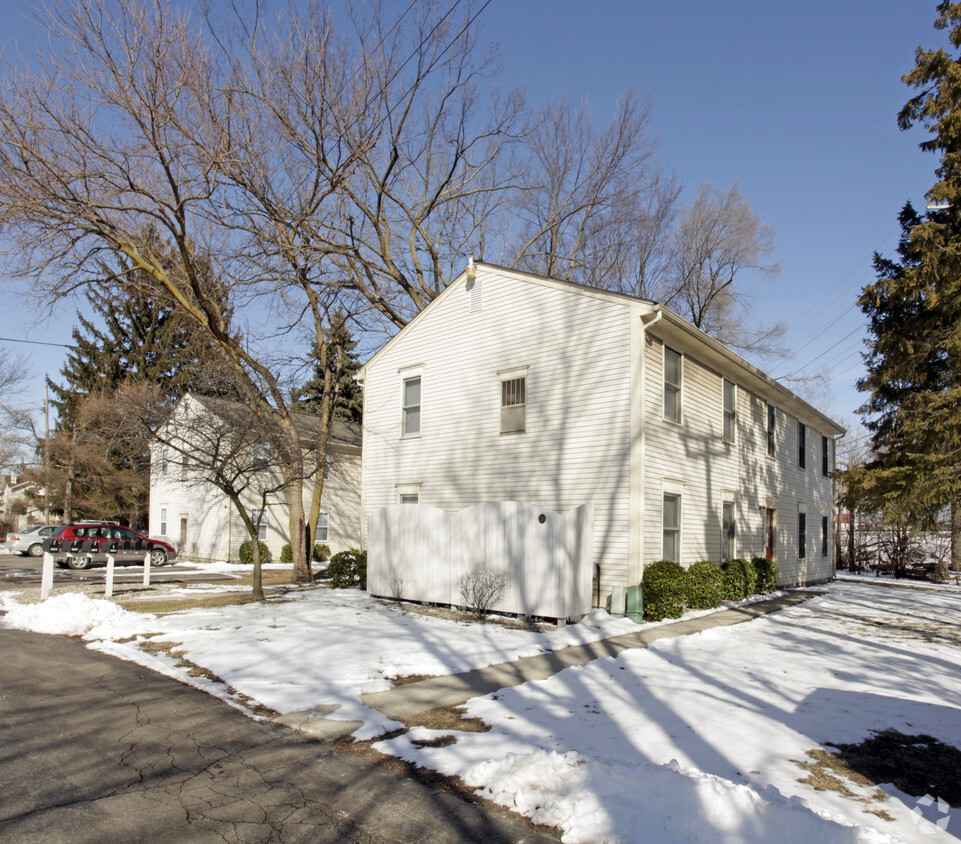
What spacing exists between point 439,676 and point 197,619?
5715 millimetres

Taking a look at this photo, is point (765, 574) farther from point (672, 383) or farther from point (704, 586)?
point (672, 383)

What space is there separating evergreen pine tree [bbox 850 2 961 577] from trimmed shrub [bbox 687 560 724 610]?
379 cm

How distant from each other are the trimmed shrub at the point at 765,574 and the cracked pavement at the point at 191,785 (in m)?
15.4

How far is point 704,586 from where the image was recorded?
14.5 meters

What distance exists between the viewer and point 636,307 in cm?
1377

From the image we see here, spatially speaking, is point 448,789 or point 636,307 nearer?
point 448,789

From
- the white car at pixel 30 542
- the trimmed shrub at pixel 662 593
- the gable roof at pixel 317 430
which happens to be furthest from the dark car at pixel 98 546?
the trimmed shrub at pixel 662 593

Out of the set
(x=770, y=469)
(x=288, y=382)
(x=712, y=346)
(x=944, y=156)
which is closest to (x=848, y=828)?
(x=712, y=346)

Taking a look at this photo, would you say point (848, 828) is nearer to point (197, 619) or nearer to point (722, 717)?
point (722, 717)

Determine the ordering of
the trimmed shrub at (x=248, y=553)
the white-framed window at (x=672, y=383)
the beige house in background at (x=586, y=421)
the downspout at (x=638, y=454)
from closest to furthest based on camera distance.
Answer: the downspout at (x=638, y=454) < the beige house in background at (x=586, y=421) < the white-framed window at (x=672, y=383) < the trimmed shrub at (x=248, y=553)

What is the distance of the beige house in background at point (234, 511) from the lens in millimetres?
28812

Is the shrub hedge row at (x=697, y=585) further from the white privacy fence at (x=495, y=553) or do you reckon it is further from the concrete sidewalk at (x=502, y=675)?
the white privacy fence at (x=495, y=553)

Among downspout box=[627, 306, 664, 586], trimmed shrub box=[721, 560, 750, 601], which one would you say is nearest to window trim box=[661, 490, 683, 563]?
downspout box=[627, 306, 664, 586]

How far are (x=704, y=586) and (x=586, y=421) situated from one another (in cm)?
443
